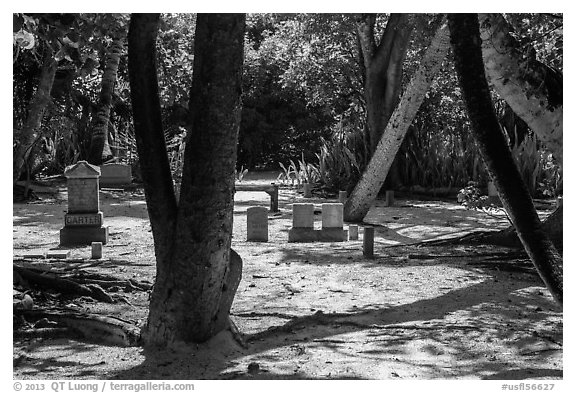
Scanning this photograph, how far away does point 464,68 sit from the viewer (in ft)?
19.3

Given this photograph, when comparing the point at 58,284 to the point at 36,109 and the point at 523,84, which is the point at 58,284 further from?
the point at 36,109

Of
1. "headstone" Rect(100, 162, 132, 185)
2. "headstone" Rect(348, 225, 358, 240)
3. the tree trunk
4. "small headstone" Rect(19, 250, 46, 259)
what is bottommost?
"small headstone" Rect(19, 250, 46, 259)

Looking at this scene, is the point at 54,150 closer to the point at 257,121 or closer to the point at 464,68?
the point at 257,121

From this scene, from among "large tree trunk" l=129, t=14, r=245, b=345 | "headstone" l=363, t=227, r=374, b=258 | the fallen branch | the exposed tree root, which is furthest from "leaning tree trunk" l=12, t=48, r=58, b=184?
"large tree trunk" l=129, t=14, r=245, b=345

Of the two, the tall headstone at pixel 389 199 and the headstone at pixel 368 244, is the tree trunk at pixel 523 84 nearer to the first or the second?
the headstone at pixel 368 244

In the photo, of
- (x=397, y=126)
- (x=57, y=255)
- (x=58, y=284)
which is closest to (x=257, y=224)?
(x=397, y=126)

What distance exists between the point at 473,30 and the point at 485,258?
5347mm

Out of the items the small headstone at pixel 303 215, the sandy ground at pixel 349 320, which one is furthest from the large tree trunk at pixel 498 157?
the small headstone at pixel 303 215

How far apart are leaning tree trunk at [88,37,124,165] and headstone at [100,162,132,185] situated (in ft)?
4.36

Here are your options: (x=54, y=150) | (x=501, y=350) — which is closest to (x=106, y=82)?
(x=54, y=150)

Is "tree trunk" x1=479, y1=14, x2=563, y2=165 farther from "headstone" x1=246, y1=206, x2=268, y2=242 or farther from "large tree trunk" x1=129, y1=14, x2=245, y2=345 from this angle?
"headstone" x1=246, y1=206, x2=268, y2=242

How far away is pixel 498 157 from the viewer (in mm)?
5801

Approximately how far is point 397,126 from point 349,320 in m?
7.14

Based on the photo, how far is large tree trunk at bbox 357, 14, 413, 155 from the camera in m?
18.2
